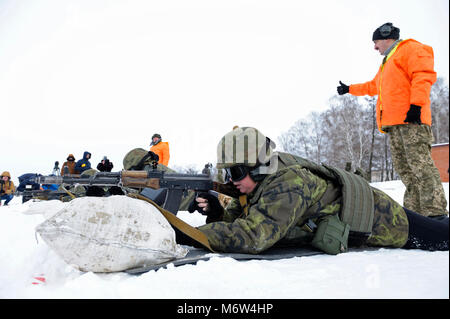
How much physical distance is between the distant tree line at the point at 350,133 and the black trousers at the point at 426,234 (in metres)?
21.9

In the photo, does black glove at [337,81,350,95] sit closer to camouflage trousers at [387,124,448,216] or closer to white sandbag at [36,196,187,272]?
camouflage trousers at [387,124,448,216]

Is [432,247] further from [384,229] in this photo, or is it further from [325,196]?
[325,196]

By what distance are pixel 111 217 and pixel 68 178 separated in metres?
2.89

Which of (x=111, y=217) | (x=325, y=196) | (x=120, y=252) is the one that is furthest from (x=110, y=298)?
(x=325, y=196)

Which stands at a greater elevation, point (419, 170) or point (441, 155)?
point (419, 170)

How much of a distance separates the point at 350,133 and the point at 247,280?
87.5 ft

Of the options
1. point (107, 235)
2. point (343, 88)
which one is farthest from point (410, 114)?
point (107, 235)

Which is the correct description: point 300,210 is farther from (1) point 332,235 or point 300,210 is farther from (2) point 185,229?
(2) point 185,229

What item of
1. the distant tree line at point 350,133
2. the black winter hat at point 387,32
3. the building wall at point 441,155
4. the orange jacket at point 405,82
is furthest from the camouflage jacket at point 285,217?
the distant tree line at point 350,133

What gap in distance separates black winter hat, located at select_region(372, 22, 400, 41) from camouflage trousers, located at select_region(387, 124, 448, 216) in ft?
3.55

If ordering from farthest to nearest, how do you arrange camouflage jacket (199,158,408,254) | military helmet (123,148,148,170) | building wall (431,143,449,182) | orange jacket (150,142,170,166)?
building wall (431,143,449,182)
orange jacket (150,142,170,166)
military helmet (123,148,148,170)
camouflage jacket (199,158,408,254)

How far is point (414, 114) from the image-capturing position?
306 centimetres

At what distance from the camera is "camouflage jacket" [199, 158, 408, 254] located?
5.92ft

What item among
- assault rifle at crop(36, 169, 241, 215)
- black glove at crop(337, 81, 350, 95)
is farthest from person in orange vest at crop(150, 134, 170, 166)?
black glove at crop(337, 81, 350, 95)
